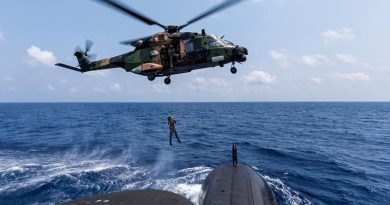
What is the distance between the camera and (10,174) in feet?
99.5

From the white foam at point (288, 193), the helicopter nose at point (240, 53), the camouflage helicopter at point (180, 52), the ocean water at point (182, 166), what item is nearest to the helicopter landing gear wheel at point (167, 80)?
the camouflage helicopter at point (180, 52)

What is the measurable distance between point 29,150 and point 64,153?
614 centimetres

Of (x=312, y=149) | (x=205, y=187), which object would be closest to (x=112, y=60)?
(x=205, y=187)

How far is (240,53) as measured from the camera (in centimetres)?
→ 1903

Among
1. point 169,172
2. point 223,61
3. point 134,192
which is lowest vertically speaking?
point 169,172

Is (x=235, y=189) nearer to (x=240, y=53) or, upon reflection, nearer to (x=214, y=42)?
(x=240, y=53)

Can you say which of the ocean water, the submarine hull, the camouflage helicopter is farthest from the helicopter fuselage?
the ocean water

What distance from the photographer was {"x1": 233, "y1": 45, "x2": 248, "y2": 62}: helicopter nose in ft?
62.4

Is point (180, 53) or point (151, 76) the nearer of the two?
point (180, 53)

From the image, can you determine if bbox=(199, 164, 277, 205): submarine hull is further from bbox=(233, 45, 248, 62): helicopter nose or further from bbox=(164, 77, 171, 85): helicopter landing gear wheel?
bbox=(233, 45, 248, 62): helicopter nose

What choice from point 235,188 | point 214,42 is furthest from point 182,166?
point 214,42

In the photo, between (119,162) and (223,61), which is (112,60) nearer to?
(223,61)

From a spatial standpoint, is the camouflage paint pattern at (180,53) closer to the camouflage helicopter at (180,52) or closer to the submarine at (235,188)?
the camouflage helicopter at (180,52)

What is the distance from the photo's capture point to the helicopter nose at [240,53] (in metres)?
19.0
